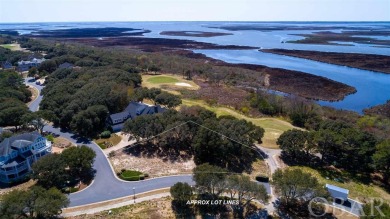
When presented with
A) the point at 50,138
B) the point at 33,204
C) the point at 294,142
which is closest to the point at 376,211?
the point at 294,142

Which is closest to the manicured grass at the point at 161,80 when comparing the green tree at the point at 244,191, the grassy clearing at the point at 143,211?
the grassy clearing at the point at 143,211

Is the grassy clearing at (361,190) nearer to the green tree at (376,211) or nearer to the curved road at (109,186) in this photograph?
the green tree at (376,211)

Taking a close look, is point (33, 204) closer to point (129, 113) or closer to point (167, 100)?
point (129, 113)

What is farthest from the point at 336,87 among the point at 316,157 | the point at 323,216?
the point at 323,216

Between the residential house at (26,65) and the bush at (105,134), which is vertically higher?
the residential house at (26,65)

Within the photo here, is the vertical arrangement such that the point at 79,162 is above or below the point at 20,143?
below
